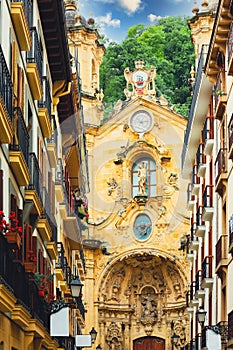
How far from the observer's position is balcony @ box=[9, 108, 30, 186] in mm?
18703

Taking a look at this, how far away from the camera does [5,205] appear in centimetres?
1853

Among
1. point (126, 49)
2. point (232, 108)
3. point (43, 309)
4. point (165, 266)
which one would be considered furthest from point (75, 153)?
point (126, 49)

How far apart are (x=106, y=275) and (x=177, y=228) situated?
17.3ft

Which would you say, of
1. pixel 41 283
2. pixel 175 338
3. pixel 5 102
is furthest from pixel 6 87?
pixel 175 338

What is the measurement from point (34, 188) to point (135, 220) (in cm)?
3913

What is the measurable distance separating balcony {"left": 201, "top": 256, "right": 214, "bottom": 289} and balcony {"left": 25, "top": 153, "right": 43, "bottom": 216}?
11.0m

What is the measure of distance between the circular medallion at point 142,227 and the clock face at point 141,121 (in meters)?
5.83

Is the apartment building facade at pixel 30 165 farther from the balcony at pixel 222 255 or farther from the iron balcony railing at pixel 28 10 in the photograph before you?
the balcony at pixel 222 255

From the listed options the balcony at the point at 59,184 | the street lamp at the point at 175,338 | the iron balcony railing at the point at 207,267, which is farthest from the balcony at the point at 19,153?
the street lamp at the point at 175,338

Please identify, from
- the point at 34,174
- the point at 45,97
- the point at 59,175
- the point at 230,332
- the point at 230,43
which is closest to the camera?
the point at 34,174

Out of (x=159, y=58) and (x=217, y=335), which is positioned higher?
(x=159, y=58)

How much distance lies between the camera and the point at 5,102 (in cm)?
1772

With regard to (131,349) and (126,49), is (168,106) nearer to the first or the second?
(131,349)

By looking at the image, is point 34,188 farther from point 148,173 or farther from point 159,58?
point 159,58
